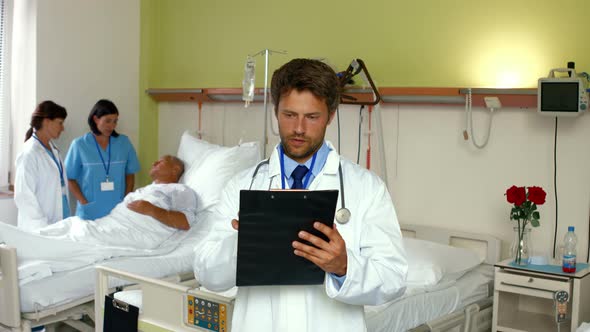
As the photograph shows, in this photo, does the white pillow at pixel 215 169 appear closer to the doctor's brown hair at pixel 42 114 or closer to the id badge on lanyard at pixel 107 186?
the id badge on lanyard at pixel 107 186

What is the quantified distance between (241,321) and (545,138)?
2.37 metres

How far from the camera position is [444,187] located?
381cm

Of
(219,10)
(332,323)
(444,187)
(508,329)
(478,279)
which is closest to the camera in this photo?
(332,323)

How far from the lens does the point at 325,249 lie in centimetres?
144

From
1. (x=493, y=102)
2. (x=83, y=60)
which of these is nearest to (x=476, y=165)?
(x=493, y=102)

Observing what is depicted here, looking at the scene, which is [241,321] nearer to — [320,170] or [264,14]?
[320,170]

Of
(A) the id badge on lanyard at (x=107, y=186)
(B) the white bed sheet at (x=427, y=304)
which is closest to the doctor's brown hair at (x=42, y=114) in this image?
(A) the id badge on lanyard at (x=107, y=186)

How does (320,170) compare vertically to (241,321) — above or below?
above

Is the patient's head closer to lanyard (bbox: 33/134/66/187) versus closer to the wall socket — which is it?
lanyard (bbox: 33/134/66/187)

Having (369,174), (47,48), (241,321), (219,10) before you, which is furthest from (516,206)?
(47,48)

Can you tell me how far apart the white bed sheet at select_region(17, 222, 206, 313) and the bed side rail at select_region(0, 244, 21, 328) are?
6cm

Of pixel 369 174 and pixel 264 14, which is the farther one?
pixel 264 14

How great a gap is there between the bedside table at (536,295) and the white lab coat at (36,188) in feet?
8.87

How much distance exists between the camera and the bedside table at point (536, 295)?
119 inches
